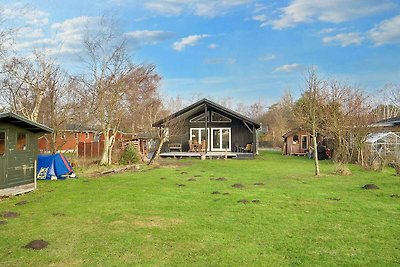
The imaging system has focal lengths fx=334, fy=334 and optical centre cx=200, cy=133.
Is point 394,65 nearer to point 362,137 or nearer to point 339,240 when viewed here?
point 362,137

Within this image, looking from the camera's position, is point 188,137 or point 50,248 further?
point 188,137

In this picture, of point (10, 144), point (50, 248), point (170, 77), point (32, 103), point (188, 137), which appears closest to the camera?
point (50, 248)

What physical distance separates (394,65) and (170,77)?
20.6 m

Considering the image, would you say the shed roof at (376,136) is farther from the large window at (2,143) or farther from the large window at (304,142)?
the large window at (2,143)

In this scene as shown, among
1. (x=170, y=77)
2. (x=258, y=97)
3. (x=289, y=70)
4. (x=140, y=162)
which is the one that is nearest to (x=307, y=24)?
(x=289, y=70)

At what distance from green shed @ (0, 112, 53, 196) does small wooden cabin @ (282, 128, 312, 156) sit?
23.1 m

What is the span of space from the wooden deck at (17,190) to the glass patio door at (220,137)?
752 inches

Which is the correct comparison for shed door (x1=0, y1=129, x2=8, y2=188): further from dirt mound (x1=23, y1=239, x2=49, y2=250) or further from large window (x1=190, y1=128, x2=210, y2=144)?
large window (x1=190, y1=128, x2=210, y2=144)

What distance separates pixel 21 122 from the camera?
34.9ft

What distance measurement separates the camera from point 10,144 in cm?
1048

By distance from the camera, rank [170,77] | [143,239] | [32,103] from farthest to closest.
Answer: [170,77]
[32,103]
[143,239]

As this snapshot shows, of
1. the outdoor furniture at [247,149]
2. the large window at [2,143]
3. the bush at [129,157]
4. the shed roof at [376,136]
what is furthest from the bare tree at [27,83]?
the shed roof at [376,136]

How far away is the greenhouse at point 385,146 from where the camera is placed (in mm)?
17547

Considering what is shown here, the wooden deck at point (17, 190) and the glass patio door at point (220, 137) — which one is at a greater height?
the glass patio door at point (220, 137)
